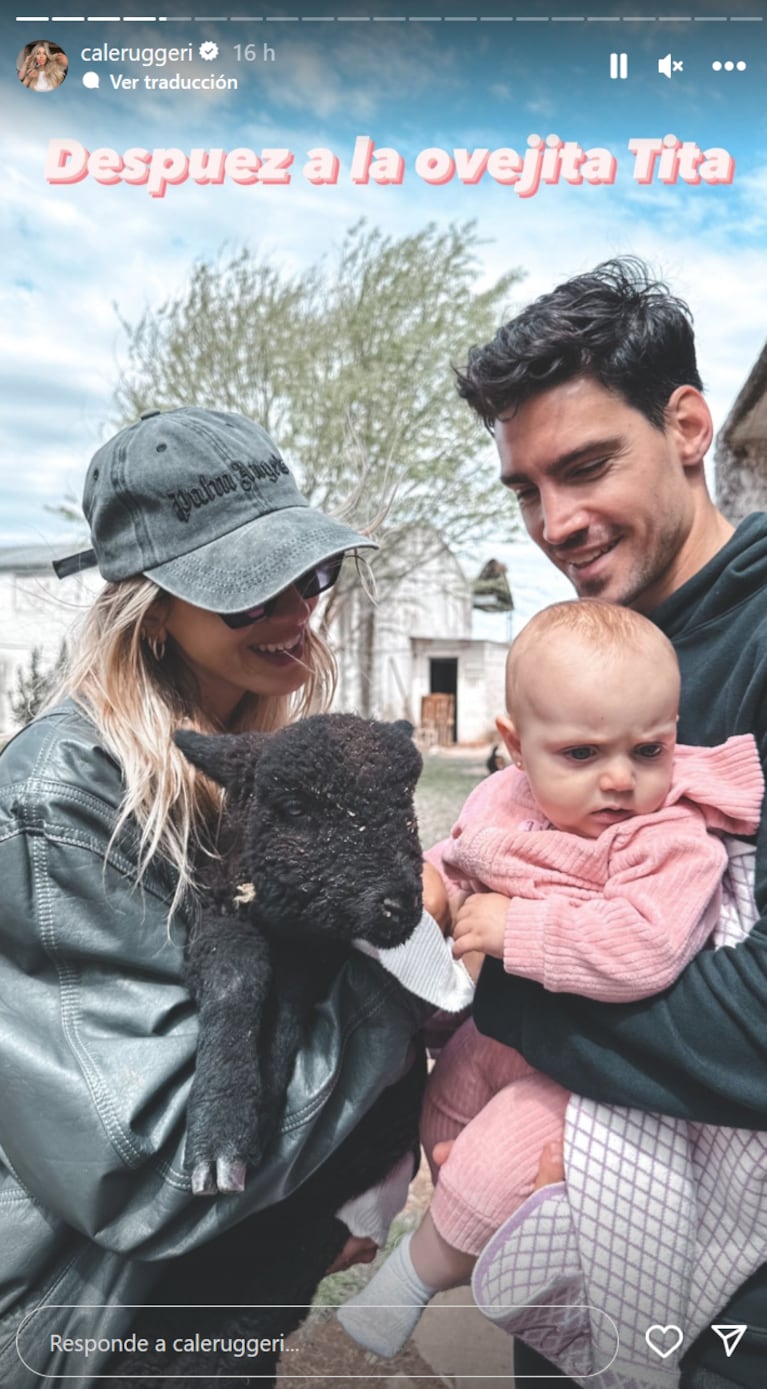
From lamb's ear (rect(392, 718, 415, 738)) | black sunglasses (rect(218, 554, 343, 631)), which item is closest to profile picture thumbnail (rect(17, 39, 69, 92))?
black sunglasses (rect(218, 554, 343, 631))

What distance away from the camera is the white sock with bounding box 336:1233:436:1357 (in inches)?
59.7

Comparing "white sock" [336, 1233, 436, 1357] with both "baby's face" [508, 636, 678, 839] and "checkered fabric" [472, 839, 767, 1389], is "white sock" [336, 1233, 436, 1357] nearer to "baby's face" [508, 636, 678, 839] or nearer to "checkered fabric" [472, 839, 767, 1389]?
"checkered fabric" [472, 839, 767, 1389]

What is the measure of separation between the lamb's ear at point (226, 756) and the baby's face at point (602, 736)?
41 cm

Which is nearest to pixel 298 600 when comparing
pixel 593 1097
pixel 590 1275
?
pixel 593 1097

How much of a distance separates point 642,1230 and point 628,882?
446 mm

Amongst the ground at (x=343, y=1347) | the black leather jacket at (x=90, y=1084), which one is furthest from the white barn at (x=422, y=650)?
the black leather jacket at (x=90, y=1084)

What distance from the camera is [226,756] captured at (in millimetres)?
1373

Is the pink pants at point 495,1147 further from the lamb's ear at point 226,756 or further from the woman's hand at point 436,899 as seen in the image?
the lamb's ear at point 226,756

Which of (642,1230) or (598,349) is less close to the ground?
(598,349)

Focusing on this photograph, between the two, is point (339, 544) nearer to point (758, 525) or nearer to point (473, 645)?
point (758, 525)

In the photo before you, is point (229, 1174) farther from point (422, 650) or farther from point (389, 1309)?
point (422, 650)

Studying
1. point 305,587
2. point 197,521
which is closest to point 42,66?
point 197,521

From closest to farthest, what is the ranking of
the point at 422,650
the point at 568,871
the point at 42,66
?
1. the point at 568,871
2. the point at 42,66
3. the point at 422,650

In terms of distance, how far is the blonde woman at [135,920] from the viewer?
1.23m
